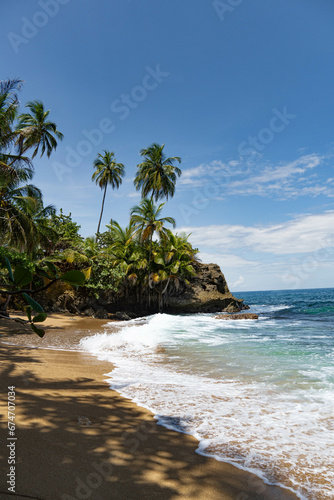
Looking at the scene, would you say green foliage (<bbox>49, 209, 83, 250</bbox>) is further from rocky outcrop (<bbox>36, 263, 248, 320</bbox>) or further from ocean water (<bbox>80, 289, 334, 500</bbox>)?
ocean water (<bbox>80, 289, 334, 500</bbox>)

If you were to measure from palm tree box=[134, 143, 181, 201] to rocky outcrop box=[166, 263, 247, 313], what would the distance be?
9236 millimetres

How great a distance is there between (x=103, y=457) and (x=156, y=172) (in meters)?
28.1

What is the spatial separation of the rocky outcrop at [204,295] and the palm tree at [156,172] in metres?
9.24

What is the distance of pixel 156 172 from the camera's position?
28875 mm

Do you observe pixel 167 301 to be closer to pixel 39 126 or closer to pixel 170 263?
pixel 170 263

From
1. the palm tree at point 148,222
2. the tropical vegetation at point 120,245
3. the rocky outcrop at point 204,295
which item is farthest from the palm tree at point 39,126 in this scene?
the rocky outcrop at point 204,295

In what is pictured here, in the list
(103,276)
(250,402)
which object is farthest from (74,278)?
(103,276)

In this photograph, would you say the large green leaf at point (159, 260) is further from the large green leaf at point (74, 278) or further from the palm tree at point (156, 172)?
the large green leaf at point (74, 278)

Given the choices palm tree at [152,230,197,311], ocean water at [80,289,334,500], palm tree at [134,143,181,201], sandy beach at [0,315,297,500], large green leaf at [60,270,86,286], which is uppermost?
palm tree at [134,143,181,201]

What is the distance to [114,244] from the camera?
2762 cm

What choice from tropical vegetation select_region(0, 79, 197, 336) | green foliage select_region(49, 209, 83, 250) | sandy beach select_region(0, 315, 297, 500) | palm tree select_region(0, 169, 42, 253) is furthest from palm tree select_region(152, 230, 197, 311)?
sandy beach select_region(0, 315, 297, 500)

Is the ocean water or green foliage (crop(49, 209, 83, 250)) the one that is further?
green foliage (crop(49, 209, 83, 250))

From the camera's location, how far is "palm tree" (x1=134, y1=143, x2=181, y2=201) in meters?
29.3

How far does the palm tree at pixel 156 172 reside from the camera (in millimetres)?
29328
